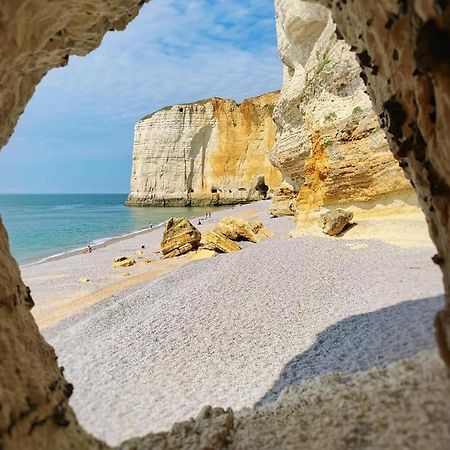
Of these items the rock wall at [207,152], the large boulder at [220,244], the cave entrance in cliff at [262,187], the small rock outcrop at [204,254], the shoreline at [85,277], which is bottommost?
the shoreline at [85,277]

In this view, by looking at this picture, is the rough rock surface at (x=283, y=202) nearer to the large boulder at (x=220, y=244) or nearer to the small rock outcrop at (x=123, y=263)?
the large boulder at (x=220, y=244)

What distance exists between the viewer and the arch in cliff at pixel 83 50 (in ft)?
7.67

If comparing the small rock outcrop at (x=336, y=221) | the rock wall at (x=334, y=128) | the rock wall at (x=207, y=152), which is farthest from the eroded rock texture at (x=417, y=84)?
the rock wall at (x=207, y=152)

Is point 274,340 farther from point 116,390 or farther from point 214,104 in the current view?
point 214,104

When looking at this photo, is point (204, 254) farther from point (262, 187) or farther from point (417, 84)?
point (262, 187)

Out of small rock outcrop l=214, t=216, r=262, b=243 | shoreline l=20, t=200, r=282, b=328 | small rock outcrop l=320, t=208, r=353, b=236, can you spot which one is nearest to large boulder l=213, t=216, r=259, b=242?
small rock outcrop l=214, t=216, r=262, b=243

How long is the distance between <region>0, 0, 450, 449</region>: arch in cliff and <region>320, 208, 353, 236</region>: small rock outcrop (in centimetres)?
782

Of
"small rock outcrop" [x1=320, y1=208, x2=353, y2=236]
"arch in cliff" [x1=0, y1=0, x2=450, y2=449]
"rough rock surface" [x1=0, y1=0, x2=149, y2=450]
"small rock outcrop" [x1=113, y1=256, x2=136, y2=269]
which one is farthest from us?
"small rock outcrop" [x1=113, y1=256, x2=136, y2=269]

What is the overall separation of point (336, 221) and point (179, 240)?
837cm

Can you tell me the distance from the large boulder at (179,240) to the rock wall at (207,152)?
131ft

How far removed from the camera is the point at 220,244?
1541 centimetres

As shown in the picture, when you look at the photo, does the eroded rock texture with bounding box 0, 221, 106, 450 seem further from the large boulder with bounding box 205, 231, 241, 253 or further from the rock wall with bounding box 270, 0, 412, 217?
the large boulder with bounding box 205, 231, 241, 253

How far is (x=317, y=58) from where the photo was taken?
1336cm

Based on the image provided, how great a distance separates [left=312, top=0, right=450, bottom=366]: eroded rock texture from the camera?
2145 millimetres
